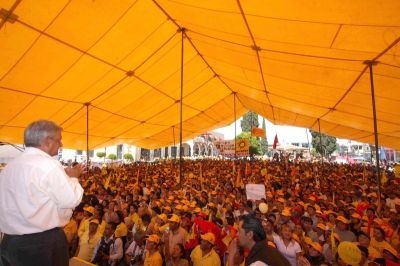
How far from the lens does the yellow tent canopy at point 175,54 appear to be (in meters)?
4.29

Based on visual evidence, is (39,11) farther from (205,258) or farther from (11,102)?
(205,258)

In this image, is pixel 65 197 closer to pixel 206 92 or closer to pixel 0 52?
pixel 0 52

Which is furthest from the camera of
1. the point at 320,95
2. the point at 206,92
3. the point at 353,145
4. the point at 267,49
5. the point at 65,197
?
the point at 353,145

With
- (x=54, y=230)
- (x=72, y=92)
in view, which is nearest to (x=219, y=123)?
(x=72, y=92)

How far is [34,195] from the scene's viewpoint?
1802 millimetres

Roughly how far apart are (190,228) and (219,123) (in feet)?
51.9

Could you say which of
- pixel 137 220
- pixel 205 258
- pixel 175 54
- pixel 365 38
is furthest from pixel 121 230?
pixel 175 54

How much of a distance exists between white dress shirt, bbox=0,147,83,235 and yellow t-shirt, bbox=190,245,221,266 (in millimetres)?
3354

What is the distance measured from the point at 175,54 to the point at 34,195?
8344 millimetres

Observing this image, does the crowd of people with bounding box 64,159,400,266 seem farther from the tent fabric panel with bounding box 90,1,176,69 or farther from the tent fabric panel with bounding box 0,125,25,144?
the tent fabric panel with bounding box 0,125,25,144

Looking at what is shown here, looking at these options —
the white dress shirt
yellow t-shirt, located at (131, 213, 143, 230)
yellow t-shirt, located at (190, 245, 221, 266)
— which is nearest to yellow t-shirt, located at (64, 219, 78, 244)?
yellow t-shirt, located at (131, 213, 143, 230)

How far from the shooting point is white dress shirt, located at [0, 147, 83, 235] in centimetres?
181

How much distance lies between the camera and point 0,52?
6125 millimetres

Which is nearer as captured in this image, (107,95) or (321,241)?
(321,241)
